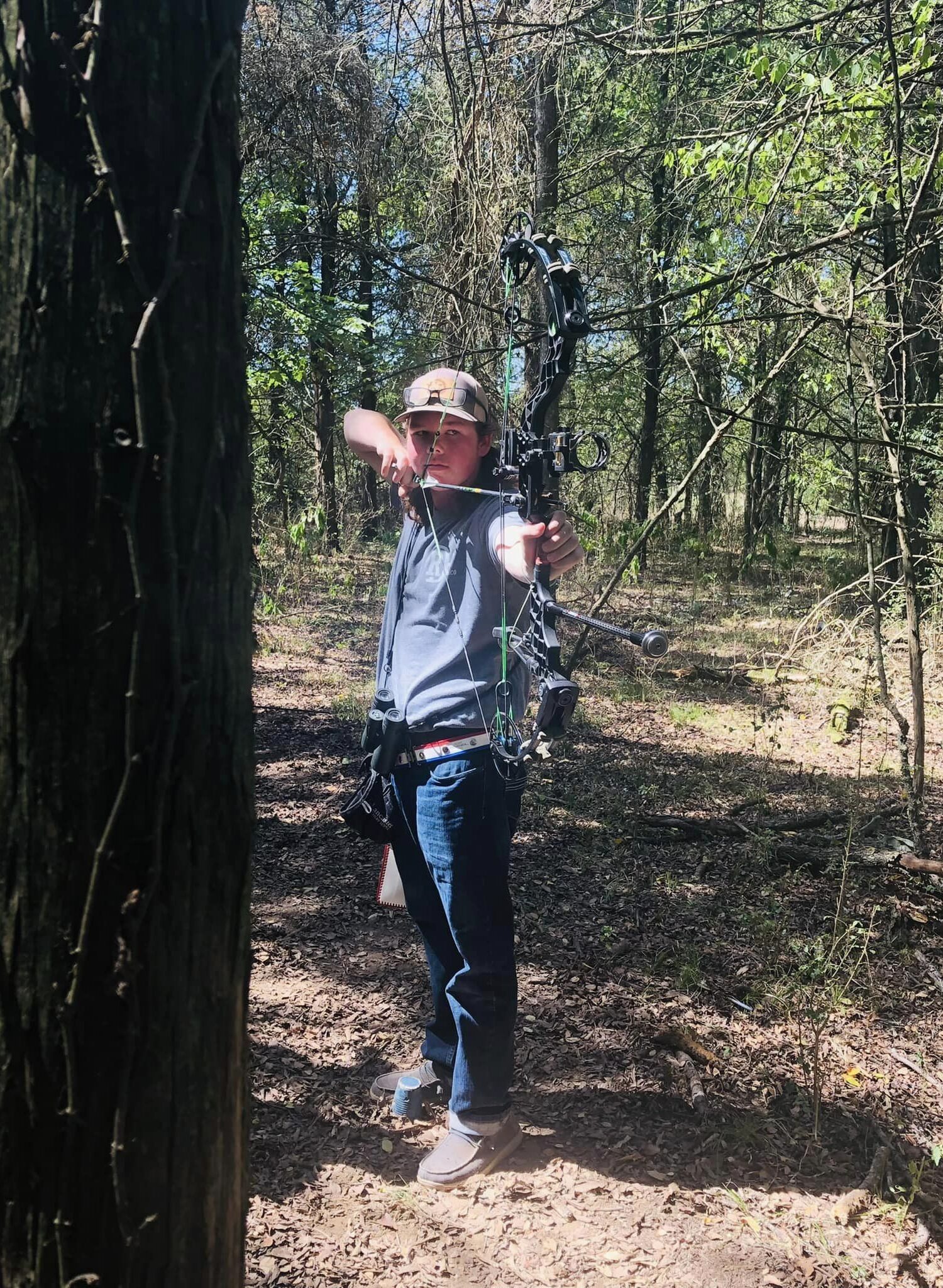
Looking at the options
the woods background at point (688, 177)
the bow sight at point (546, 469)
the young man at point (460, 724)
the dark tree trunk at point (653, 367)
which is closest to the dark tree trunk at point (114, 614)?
the bow sight at point (546, 469)

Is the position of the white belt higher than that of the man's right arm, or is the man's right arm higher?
the man's right arm

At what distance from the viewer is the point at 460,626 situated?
8.37ft

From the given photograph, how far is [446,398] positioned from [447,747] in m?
0.94

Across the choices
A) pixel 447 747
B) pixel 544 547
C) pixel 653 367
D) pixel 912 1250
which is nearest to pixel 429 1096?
pixel 447 747

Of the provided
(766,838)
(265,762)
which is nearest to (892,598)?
(766,838)

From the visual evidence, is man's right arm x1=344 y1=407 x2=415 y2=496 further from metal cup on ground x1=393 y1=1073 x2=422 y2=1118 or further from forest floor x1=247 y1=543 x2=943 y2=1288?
forest floor x1=247 y1=543 x2=943 y2=1288

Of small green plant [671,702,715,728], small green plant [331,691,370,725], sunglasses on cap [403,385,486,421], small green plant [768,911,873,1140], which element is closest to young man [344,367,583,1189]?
sunglasses on cap [403,385,486,421]

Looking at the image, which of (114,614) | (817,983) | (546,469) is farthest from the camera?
(817,983)

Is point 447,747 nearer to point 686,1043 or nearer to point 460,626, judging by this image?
point 460,626

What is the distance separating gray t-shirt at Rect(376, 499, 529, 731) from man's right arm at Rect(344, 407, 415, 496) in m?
0.20

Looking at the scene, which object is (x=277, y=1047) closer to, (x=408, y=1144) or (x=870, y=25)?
(x=408, y=1144)

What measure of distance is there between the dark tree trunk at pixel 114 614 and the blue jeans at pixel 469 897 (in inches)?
53.9

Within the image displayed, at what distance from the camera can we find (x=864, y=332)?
546 cm

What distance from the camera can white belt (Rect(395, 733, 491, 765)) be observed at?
8.22ft
